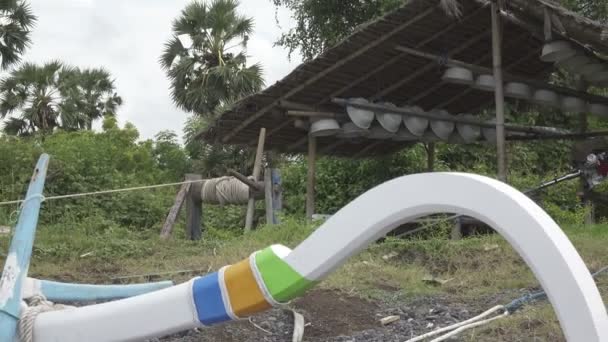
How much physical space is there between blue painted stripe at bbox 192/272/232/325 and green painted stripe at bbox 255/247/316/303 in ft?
0.58

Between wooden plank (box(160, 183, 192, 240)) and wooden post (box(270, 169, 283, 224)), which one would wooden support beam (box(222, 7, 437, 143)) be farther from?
wooden plank (box(160, 183, 192, 240))

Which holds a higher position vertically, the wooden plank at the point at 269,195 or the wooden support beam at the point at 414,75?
the wooden support beam at the point at 414,75

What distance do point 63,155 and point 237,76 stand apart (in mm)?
5920

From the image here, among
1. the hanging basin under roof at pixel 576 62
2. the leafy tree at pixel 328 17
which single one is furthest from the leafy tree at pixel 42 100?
the hanging basin under roof at pixel 576 62

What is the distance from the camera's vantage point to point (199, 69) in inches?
695

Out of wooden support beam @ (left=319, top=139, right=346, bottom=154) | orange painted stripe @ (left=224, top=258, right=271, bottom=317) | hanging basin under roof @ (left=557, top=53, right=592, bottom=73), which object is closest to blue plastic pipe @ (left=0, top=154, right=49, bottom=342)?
orange painted stripe @ (left=224, top=258, right=271, bottom=317)

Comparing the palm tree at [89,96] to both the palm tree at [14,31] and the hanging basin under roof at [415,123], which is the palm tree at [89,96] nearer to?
the palm tree at [14,31]

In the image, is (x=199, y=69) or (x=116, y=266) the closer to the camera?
(x=116, y=266)

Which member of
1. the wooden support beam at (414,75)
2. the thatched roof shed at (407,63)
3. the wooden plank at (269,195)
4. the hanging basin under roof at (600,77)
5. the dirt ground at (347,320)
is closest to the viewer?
the dirt ground at (347,320)

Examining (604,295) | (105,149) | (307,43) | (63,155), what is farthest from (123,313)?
(307,43)

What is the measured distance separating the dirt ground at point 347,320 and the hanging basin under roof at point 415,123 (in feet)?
14.3

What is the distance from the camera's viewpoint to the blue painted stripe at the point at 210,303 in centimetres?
223

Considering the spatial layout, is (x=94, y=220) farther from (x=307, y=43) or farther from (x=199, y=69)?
(x=199, y=69)

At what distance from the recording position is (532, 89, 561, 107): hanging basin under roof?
8609 mm
